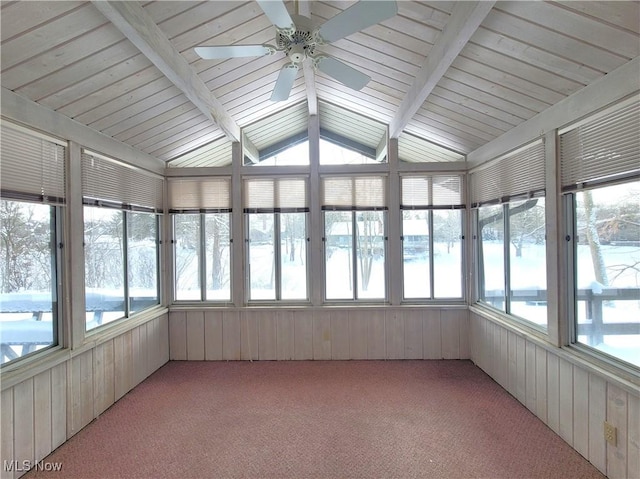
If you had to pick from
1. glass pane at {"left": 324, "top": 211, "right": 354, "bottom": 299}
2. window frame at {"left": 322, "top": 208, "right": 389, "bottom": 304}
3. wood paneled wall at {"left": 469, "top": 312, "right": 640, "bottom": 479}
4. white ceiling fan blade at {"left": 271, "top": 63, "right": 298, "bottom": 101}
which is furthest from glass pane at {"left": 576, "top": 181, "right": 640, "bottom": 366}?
glass pane at {"left": 324, "top": 211, "right": 354, "bottom": 299}

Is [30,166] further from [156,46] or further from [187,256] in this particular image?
[187,256]

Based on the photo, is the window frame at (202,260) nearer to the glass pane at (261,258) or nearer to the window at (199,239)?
the window at (199,239)

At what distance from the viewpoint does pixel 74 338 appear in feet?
8.40

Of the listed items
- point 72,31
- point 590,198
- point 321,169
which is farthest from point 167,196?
point 590,198

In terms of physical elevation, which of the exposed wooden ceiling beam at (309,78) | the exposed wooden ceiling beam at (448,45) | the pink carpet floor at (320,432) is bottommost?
the pink carpet floor at (320,432)

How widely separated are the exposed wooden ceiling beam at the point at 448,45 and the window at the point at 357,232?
116 centimetres

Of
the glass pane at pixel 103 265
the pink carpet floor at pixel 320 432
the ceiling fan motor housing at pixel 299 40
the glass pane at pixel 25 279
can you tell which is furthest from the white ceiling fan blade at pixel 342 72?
the pink carpet floor at pixel 320 432

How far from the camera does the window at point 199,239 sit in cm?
411

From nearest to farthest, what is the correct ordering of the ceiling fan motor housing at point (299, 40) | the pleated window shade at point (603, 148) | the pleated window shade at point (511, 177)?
the ceiling fan motor housing at point (299, 40)
the pleated window shade at point (603, 148)
the pleated window shade at point (511, 177)

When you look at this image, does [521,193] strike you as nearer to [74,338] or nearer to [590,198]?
[590,198]

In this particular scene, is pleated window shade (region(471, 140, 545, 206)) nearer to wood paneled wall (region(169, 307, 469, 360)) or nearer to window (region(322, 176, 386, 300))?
window (region(322, 176, 386, 300))

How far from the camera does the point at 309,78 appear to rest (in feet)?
10.8

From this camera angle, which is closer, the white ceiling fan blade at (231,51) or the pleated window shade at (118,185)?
the white ceiling fan blade at (231,51)

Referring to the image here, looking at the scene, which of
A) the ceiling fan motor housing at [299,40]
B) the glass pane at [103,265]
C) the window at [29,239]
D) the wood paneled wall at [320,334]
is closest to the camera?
the ceiling fan motor housing at [299,40]
